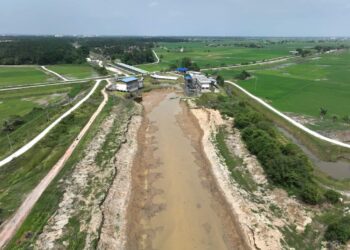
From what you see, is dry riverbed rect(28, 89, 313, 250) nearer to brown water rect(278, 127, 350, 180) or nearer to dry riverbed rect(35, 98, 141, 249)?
dry riverbed rect(35, 98, 141, 249)

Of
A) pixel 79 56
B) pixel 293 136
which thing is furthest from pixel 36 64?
pixel 293 136

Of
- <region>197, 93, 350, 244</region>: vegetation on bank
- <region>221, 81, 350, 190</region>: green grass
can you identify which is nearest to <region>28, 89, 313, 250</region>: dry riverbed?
<region>197, 93, 350, 244</region>: vegetation on bank

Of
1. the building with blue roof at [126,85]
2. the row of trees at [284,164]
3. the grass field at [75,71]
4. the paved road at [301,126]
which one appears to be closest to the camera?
the row of trees at [284,164]

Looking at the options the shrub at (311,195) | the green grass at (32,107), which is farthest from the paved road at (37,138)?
the shrub at (311,195)

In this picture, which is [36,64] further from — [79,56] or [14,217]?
[14,217]

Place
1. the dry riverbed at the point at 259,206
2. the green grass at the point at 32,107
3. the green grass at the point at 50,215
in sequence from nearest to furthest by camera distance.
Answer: the green grass at the point at 50,215
the dry riverbed at the point at 259,206
the green grass at the point at 32,107

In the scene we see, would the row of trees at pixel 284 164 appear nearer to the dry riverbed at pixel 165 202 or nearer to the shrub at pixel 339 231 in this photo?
the dry riverbed at pixel 165 202

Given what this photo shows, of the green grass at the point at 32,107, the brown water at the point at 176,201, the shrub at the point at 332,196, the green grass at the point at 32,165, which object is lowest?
the brown water at the point at 176,201
